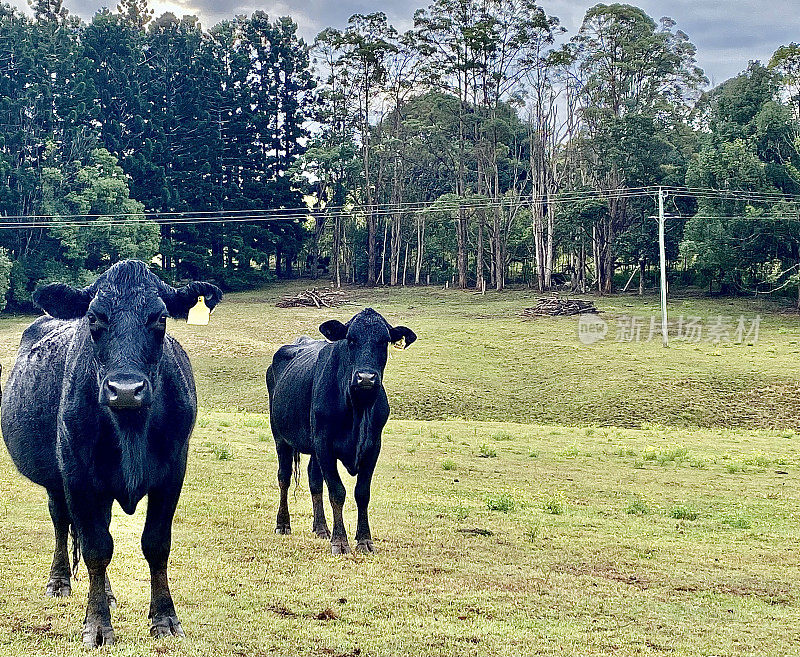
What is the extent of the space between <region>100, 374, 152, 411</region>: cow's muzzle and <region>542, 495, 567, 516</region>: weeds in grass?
7714 mm

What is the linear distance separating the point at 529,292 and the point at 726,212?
49.2ft

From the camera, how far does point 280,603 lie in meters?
7.11

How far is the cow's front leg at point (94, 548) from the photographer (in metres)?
5.84

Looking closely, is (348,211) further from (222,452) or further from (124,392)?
(124,392)

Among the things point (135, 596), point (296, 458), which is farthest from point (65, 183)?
point (135, 596)

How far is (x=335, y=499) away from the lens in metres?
9.33

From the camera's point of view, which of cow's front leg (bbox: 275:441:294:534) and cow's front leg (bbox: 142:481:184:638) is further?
cow's front leg (bbox: 275:441:294:534)

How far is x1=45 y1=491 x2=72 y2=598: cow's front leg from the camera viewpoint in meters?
7.14

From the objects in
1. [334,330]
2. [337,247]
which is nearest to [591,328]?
[337,247]

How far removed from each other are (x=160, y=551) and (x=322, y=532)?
388cm

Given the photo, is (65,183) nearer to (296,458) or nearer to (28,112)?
(28,112)

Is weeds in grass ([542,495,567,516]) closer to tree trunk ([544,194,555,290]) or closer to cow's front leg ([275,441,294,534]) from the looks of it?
cow's front leg ([275,441,294,534])

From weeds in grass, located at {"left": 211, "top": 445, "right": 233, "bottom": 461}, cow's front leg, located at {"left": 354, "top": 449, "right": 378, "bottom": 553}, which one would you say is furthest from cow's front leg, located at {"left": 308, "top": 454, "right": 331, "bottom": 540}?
weeds in grass, located at {"left": 211, "top": 445, "right": 233, "bottom": 461}

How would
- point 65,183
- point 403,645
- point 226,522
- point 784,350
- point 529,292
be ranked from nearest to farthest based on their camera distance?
point 403,645 < point 226,522 < point 784,350 < point 65,183 < point 529,292
